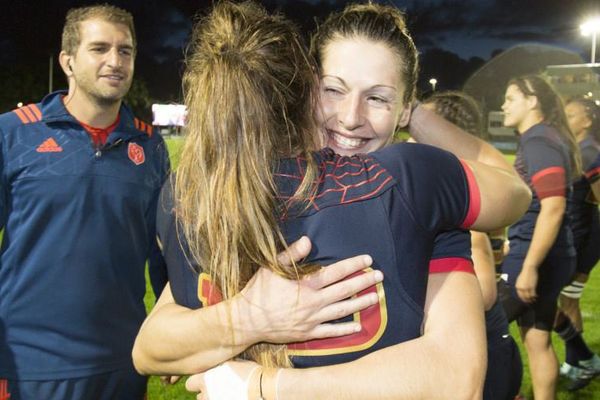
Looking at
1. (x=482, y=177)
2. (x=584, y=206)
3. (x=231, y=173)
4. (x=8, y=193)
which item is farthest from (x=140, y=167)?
(x=584, y=206)

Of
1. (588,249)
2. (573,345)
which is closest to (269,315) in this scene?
(573,345)

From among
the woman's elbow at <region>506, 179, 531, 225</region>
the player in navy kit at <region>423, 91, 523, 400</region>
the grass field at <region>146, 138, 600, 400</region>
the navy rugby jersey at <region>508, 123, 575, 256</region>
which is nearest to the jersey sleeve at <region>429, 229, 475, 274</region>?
the woman's elbow at <region>506, 179, 531, 225</region>

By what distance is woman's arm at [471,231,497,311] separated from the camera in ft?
7.04

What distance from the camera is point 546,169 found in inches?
171

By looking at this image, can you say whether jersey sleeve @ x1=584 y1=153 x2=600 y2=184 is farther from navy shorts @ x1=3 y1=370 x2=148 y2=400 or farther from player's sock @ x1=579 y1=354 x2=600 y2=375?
navy shorts @ x1=3 y1=370 x2=148 y2=400

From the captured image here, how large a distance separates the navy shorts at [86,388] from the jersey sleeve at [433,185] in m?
1.90

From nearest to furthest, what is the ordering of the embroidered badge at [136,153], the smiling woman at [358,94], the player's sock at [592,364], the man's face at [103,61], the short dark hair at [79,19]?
the smiling woman at [358,94] < the embroidered badge at [136,153] < the man's face at [103,61] < the short dark hair at [79,19] < the player's sock at [592,364]

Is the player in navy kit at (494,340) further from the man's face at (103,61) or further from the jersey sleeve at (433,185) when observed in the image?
the man's face at (103,61)

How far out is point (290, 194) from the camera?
137cm

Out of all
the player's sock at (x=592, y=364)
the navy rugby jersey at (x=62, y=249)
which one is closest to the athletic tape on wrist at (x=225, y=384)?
the navy rugby jersey at (x=62, y=249)

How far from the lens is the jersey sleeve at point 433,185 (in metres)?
1.34

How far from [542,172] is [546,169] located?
0.11ft

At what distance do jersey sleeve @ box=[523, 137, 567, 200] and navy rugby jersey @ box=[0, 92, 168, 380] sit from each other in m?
2.86

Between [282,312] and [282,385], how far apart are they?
16 centimetres
